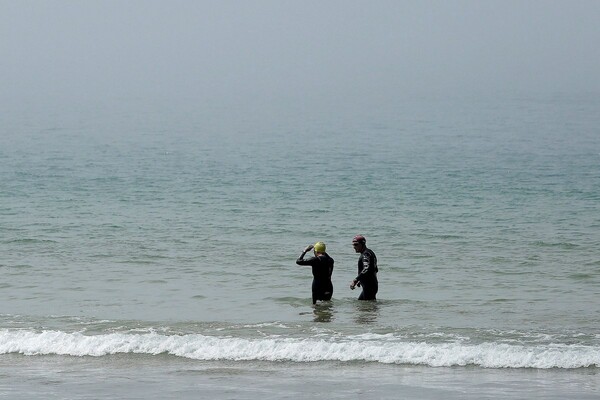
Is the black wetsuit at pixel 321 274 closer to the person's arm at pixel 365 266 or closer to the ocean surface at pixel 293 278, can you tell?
the ocean surface at pixel 293 278

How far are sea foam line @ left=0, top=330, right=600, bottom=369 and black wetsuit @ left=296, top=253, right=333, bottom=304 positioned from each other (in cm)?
254

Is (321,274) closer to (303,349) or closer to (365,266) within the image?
(365,266)

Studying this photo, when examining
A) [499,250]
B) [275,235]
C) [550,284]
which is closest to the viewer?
[550,284]

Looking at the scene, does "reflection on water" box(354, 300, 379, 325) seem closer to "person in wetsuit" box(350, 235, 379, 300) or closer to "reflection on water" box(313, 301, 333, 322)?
"person in wetsuit" box(350, 235, 379, 300)

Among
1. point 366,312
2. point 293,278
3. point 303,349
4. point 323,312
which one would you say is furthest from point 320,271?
point 293,278

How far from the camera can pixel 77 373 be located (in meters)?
14.0

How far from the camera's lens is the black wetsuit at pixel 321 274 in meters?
18.2

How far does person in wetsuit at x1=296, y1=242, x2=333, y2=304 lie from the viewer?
717 inches

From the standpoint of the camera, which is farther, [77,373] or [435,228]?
[435,228]

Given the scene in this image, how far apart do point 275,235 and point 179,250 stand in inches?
140

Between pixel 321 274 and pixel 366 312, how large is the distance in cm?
109

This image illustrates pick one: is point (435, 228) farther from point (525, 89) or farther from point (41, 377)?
point (525, 89)

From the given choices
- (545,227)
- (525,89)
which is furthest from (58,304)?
(525,89)

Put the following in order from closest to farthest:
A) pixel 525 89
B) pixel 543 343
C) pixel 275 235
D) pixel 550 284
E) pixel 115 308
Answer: pixel 543 343 < pixel 115 308 < pixel 550 284 < pixel 275 235 < pixel 525 89
